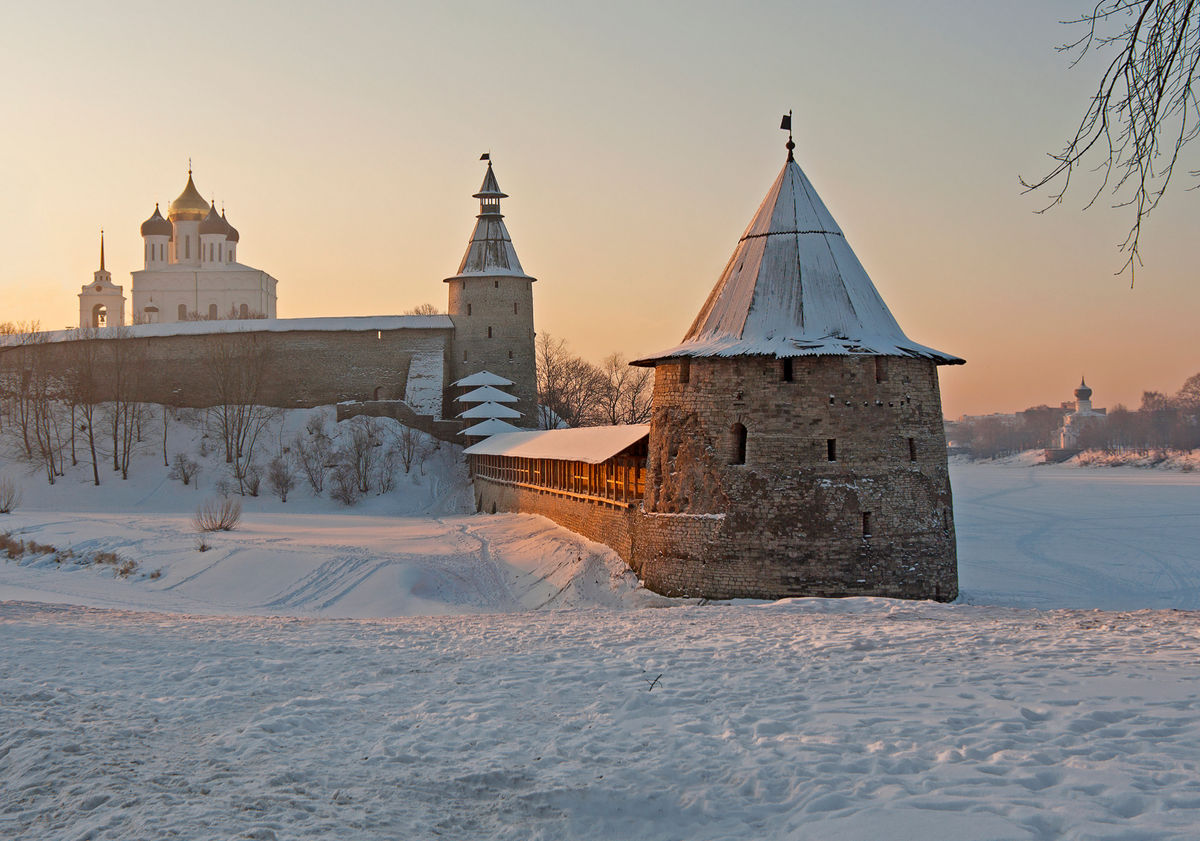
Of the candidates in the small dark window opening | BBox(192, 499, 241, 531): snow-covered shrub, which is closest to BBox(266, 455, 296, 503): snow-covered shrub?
BBox(192, 499, 241, 531): snow-covered shrub

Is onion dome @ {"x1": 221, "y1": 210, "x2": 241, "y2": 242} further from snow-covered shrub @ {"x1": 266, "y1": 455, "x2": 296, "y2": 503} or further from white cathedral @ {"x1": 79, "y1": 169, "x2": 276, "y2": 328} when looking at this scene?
snow-covered shrub @ {"x1": 266, "y1": 455, "x2": 296, "y2": 503}

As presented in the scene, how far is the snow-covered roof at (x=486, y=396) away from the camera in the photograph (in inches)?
1282

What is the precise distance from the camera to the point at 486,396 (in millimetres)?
32781

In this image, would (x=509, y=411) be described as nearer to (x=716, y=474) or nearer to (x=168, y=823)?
(x=716, y=474)

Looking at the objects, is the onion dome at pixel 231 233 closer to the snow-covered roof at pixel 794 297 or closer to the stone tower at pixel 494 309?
the stone tower at pixel 494 309

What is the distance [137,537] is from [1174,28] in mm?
19014

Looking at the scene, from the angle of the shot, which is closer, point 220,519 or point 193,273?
point 220,519

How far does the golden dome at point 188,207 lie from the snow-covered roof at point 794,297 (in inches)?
1716

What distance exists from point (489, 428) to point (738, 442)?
60.6 ft

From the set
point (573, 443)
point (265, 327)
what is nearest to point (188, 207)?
point (265, 327)

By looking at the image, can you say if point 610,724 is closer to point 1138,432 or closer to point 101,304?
point 101,304

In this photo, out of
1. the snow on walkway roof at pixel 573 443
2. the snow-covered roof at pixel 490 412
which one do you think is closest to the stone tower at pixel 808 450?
the snow on walkway roof at pixel 573 443

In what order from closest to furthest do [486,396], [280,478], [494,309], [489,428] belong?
[280,478]
[489,428]
[486,396]
[494,309]

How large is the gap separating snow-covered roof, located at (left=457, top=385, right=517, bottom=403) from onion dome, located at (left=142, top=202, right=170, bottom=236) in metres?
27.7
